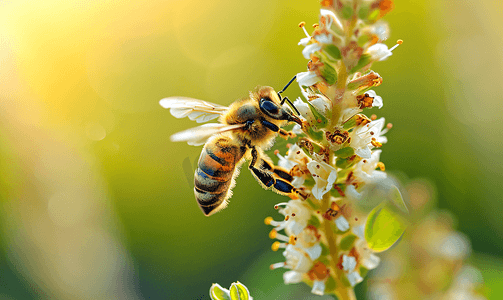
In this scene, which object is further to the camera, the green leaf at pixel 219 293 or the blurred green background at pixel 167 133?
the blurred green background at pixel 167 133

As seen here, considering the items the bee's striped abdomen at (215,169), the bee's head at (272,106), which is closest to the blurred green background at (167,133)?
the bee's striped abdomen at (215,169)

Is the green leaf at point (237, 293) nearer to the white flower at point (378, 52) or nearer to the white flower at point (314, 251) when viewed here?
the white flower at point (314, 251)

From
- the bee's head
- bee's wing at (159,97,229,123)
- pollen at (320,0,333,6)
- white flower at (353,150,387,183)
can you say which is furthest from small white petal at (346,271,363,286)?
bee's wing at (159,97,229,123)

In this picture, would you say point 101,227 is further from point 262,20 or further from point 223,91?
point 262,20

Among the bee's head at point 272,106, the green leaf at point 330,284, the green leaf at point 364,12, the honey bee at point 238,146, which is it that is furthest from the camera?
the honey bee at point 238,146

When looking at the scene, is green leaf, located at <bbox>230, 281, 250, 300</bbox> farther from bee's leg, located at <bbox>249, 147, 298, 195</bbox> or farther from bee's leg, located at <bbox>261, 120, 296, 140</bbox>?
bee's leg, located at <bbox>261, 120, 296, 140</bbox>

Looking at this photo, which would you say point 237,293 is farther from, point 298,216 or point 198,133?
point 198,133

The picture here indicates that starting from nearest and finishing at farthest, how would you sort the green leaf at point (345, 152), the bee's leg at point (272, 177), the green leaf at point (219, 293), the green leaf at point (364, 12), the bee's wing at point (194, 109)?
1. the green leaf at point (364, 12)
2. the green leaf at point (219, 293)
3. the green leaf at point (345, 152)
4. the bee's leg at point (272, 177)
5. the bee's wing at point (194, 109)
